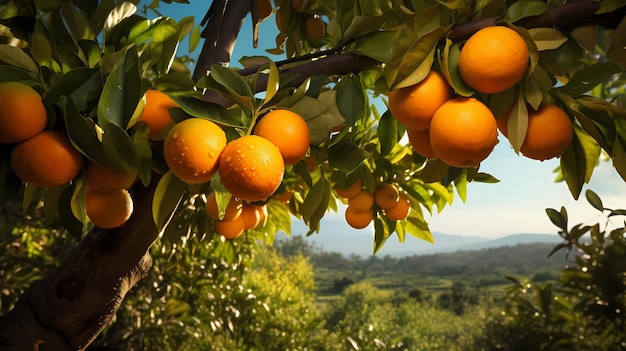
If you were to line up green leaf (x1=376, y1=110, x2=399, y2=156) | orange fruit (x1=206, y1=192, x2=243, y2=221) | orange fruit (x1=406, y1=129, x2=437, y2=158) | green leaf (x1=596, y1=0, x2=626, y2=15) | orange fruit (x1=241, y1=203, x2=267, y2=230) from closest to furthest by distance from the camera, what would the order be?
1. green leaf (x1=596, y1=0, x2=626, y2=15)
2. orange fruit (x1=406, y1=129, x2=437, y2=158)
3. green leaf (x1=376, y1=110, x2=399, y2=156)
4. orange fruit (x1=206, y1=192, x2=243, y2=221)
5. orange fruit (x1=241, y1=203, x2=267, y2=230)

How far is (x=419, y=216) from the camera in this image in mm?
926

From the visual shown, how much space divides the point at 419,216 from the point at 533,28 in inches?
21.9

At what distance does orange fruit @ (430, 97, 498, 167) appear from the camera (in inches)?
15.0

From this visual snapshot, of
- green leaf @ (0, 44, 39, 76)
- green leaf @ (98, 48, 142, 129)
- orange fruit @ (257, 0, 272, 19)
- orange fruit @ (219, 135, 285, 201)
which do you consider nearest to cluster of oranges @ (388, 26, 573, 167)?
orange fruit @ (219, 135, 285, 201)

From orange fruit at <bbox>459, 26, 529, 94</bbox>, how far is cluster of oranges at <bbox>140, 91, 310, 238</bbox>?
15 centimetres

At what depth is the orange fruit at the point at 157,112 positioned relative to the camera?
0.46 m

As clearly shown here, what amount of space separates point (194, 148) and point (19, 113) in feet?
0.47

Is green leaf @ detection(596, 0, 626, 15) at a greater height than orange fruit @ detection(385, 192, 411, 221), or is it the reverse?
green leaf @ detection(596, 0, 626, 15)

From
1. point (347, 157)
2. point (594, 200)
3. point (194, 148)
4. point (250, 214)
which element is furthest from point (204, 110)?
point (594, 200)

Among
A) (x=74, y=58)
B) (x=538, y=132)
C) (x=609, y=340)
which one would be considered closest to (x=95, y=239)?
(x=74, y=58)

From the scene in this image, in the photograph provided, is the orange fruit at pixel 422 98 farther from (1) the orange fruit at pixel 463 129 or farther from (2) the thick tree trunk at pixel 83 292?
(2) the thick tree trunk at pixel 83 292

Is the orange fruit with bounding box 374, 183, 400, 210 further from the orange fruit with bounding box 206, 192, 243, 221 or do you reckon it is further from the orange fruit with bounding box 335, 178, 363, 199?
the orange fruit with bounding box 206, 192, 243, 221

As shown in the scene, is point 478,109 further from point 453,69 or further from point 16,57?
point 16,57

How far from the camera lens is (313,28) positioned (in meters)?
0.88
